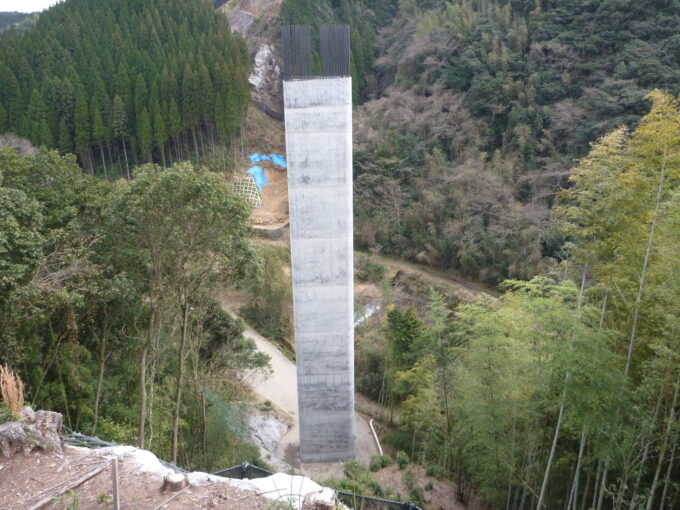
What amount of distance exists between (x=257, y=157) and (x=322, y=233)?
20764 millimetres

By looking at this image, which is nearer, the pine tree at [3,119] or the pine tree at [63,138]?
the pine tree at [3,119]

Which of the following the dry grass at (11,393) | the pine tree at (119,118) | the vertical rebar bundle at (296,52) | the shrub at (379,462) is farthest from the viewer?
the pine tree at (119,118)

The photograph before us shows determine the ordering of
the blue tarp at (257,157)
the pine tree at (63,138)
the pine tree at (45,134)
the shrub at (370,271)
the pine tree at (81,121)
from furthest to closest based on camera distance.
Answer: the blue tarp at (257,157) → the pine tree at (81,121) → the pine tree at (63,138) → the pine tree at (45,134) → the shrub at (370,271)

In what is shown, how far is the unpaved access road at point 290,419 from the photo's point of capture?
38.7ft

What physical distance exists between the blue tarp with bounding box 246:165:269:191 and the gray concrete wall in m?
18.2

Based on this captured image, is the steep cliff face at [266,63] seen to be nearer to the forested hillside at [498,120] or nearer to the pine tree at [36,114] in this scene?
the forested hillside at [498,120]

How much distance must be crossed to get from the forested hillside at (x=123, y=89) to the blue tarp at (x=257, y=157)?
1.83 metres

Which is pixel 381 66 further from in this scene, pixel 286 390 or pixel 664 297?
pixel 664 297

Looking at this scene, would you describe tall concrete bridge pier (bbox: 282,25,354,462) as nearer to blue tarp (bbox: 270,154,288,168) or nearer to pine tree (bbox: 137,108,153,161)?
pine tree (bbox: 137,108,153,161)

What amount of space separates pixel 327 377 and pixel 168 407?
11.2 ft

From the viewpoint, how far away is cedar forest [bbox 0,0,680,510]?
6.44 meters

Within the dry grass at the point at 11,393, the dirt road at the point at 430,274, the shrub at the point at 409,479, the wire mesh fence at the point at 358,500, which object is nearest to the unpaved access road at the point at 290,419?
the shrub at the point at 409,479

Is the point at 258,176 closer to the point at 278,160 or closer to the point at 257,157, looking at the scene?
the point at 257,157

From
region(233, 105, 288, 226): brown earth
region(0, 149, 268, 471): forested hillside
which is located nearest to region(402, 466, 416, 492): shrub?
region(0, 149, 268, 471): forested hillside
